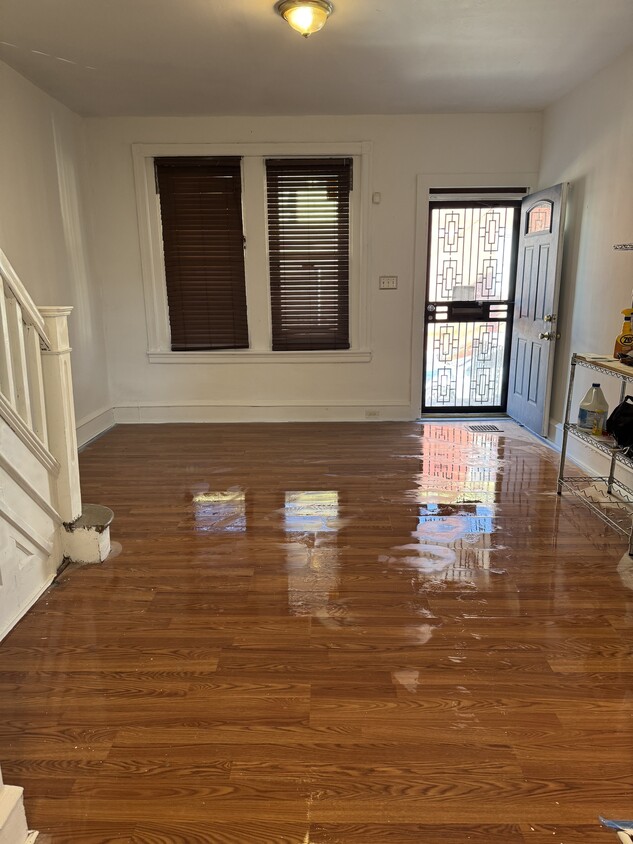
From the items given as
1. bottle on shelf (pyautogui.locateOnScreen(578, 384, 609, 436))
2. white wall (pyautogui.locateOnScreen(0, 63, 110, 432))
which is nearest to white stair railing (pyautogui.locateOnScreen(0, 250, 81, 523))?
white wall (pyautogui.locateOnScreen(0, 63, 110, 432))

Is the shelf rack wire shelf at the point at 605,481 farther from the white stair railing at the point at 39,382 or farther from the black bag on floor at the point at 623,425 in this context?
the white stair railing at the point at 39,382

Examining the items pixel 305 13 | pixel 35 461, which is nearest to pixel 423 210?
pixel 305 13

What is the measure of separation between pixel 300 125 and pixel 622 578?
179 inches

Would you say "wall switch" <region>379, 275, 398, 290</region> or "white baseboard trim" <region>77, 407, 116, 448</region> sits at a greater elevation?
"wall switch" <region>379, 275, 398, 290</region>

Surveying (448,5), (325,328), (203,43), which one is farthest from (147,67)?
(325,328)

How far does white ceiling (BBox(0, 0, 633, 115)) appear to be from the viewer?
3.18 m

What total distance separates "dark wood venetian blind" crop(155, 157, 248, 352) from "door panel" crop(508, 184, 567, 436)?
2616 mm

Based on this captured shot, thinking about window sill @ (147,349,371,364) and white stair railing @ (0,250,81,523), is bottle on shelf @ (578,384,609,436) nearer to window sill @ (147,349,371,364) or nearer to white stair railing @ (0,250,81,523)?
window sill @ (147,349,371,364)

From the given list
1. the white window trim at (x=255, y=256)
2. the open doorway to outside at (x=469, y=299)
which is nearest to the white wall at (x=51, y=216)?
the white window trim at (x=255, y=256)

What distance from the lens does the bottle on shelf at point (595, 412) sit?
3.49 m

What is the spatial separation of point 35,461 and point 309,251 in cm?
363

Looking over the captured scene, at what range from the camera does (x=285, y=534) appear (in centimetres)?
325

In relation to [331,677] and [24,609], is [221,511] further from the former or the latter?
[331,677]

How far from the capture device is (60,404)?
2715 mm
